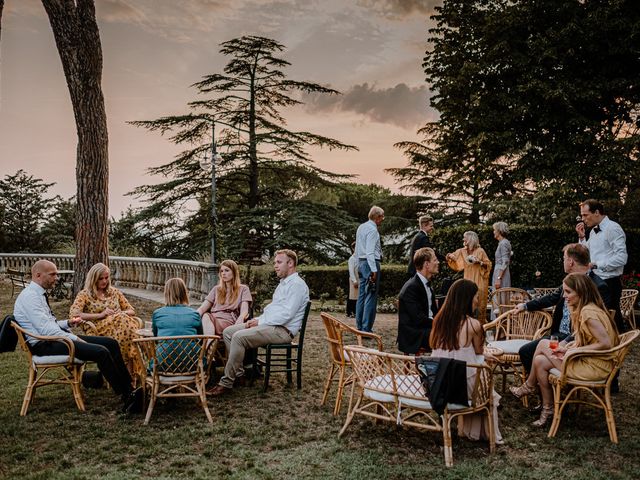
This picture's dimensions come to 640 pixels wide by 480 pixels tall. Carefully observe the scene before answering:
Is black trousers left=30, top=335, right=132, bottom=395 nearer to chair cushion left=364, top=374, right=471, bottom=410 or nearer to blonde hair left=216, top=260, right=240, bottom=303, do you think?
blonde hair left=216, top=260, right=240, bottom=303

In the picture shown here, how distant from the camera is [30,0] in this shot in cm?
1077

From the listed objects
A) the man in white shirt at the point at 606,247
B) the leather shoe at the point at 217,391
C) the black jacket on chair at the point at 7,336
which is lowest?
the leather shoe at the point at 217,391

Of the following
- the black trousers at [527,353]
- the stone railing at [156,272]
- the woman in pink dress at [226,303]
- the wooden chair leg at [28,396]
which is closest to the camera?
the wooden chair leg at [28,396]

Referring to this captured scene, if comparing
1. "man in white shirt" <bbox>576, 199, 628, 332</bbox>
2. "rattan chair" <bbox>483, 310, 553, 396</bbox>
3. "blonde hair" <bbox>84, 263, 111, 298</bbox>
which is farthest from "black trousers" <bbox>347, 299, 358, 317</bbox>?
"blonde hair" <bbox>84, 263, 111, 298</bbox>

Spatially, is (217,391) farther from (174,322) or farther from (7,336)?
(7,336)

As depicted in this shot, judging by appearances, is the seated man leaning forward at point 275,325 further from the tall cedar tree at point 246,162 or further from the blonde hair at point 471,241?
the tall cedar tree at point 246,162

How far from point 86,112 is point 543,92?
9830 mm

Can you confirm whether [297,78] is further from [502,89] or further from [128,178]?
[502,89]

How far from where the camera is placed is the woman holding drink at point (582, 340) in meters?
Answer: 4.46

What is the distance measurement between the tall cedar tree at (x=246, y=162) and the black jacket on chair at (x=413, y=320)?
60.6 ft

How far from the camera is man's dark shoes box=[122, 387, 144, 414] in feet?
16.5

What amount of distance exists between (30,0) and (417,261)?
985cm

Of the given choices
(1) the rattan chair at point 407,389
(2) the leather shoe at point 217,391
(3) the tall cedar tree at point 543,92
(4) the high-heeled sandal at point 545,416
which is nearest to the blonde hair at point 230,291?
(2) the leather shoe at point 217,391

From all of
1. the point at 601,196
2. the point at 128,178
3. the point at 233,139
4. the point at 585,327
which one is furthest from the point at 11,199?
the point at 585,327
